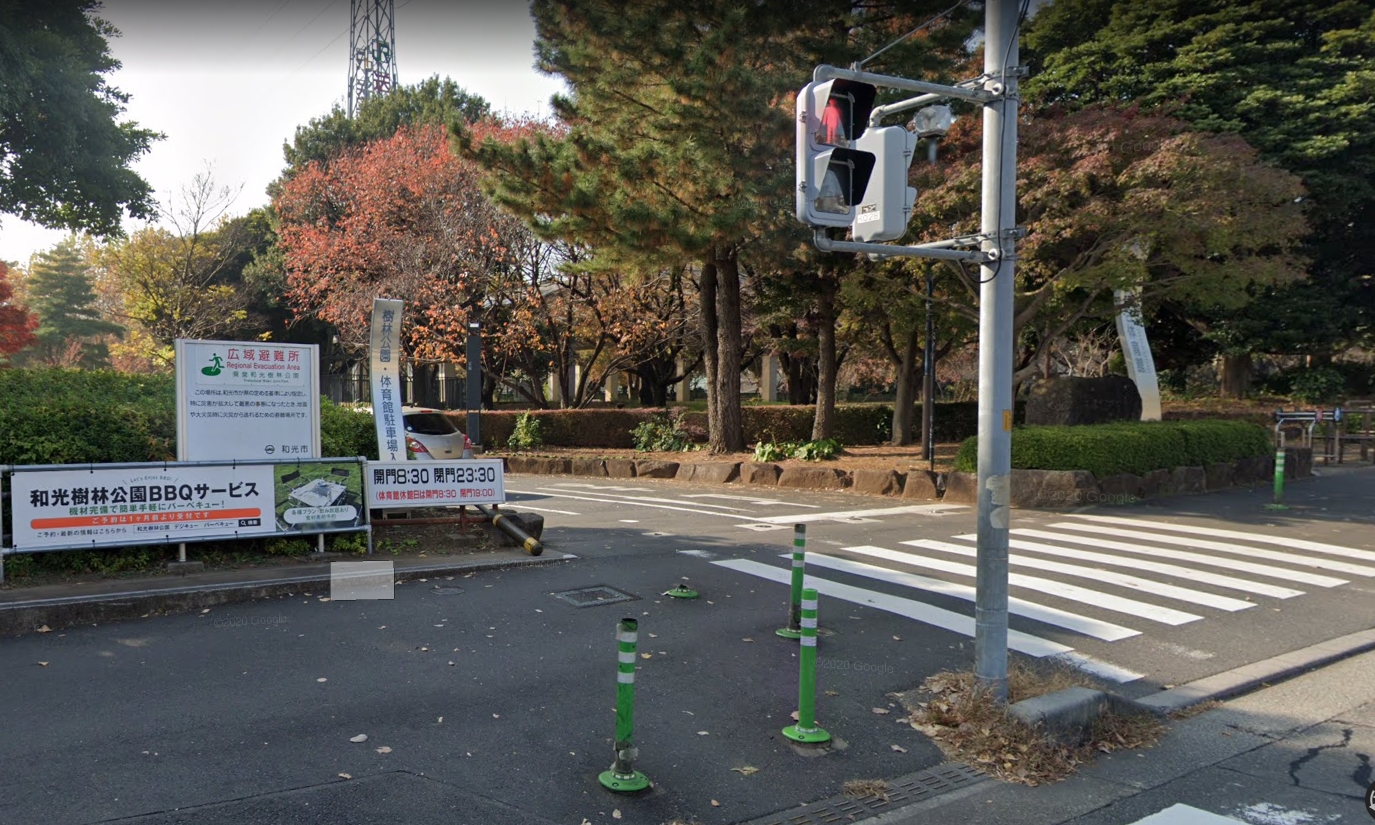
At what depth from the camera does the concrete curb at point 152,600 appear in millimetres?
7281

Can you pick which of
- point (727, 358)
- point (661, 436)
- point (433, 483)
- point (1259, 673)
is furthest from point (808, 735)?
point (661, 436)

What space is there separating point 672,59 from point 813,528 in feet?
32.4

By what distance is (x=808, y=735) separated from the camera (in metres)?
5.32

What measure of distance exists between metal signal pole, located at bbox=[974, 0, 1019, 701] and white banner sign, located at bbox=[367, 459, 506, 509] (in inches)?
269

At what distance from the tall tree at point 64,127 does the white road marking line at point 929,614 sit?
2261cm

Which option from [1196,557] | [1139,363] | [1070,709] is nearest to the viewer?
[1070,709]

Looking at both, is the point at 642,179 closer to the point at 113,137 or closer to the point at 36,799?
the point at 36,799

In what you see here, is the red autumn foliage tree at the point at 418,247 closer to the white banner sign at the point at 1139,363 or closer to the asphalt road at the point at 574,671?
the white banner sign at the point at 1139,363

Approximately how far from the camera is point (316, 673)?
6301 millimetres

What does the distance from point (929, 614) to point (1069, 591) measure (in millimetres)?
1934

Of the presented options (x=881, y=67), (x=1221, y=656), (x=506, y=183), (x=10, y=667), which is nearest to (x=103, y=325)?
(x=506, y=183)

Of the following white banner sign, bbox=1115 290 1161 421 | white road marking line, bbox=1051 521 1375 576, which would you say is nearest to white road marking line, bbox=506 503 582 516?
white road marking line, bbox=1051 521 1375 576

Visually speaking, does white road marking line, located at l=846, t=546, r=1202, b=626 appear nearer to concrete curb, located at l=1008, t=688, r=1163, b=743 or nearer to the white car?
concrete curb, located at l=1008, t=688, r=1163, b=743

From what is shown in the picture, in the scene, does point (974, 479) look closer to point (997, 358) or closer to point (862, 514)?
point (862, 514)
